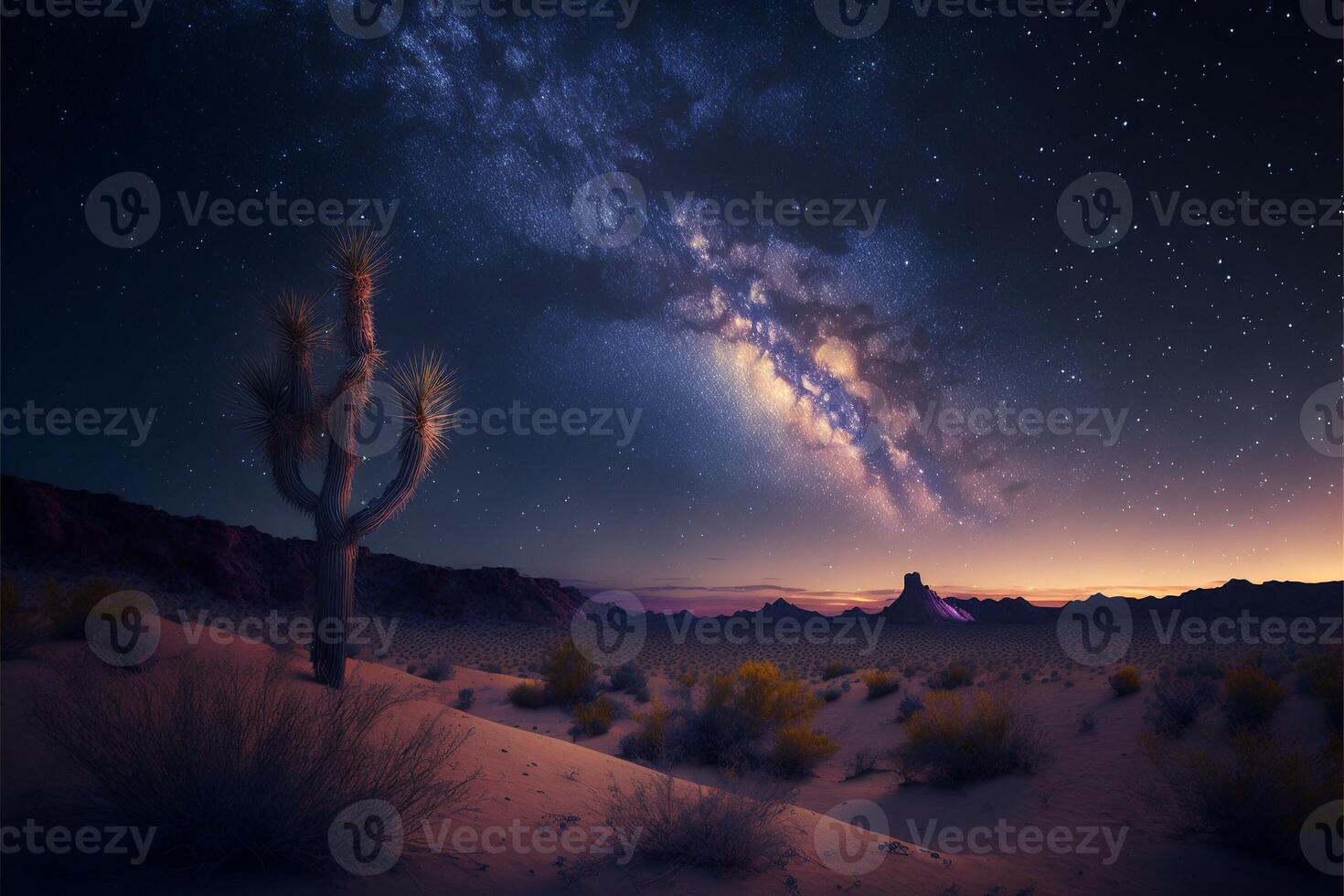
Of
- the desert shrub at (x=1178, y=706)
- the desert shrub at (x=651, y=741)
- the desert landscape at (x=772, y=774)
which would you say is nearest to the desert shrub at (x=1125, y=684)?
the desert landscape at (x=772, y=774)

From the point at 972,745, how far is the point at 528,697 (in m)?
13.2

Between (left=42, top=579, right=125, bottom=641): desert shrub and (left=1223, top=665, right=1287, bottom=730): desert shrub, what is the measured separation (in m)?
21.3

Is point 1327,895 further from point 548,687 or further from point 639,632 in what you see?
point 639,632

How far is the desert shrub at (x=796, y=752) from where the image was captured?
12867 mm

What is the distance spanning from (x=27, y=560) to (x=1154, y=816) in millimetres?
60964

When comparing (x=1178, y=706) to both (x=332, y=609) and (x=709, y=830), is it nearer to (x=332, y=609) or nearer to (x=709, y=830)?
(x=709, y=830)

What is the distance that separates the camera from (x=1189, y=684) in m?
13.6

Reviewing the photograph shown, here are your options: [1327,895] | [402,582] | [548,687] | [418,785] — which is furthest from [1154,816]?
[402,582]

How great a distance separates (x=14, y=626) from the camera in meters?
9.48

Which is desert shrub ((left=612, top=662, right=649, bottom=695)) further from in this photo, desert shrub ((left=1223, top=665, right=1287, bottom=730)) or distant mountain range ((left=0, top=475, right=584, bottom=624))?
distant mountain range ((left=0, top=475, right=584, bottom=624))

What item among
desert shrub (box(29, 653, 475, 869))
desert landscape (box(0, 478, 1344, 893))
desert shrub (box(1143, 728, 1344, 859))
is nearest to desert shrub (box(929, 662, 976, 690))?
desert landscape (box(0, 478, 1344, 893))

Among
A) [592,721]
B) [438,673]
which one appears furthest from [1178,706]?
[438,673]

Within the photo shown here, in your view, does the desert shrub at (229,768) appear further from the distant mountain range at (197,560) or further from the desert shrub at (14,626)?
the distant mountain range at (197,560)

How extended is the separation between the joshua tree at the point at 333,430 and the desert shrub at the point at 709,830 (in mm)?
8065
